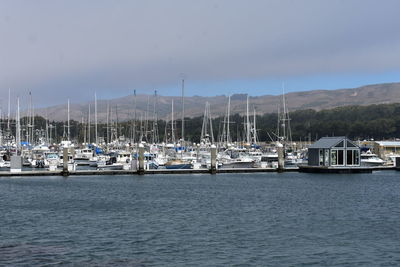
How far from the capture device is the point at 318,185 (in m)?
71.9

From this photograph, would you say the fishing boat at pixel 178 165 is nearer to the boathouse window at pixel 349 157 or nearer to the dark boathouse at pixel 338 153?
the dark boathouse at pixel 338 153

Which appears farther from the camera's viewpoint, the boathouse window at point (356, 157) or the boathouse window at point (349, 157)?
the boathouse window at point (356, 157)

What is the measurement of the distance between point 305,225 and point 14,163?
52.1m

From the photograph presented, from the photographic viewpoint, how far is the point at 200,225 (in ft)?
133

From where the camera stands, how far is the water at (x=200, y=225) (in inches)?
1204

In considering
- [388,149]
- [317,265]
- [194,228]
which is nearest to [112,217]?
[194,228]

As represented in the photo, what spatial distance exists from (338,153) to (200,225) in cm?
4926

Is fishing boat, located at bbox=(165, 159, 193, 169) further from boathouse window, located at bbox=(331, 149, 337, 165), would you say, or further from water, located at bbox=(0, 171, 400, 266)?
water, located at bbox=(0, 171, 400, 266)

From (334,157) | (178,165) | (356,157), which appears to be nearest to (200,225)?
(334,157)

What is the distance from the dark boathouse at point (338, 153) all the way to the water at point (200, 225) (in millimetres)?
13893

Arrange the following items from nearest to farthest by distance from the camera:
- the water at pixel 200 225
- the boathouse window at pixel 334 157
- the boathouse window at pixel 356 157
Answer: the water at pixel 200 225
the boathouse window at pixel 334 157
the boathouse window at pixel 356 157

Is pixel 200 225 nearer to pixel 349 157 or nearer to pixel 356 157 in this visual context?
pixel 349 157

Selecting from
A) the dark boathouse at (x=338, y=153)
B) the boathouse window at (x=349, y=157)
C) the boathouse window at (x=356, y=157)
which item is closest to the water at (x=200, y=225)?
the dark boathouse at (x=338, y=153)

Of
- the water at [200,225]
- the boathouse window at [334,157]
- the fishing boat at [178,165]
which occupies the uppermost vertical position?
the boathouse window at [334,157]
